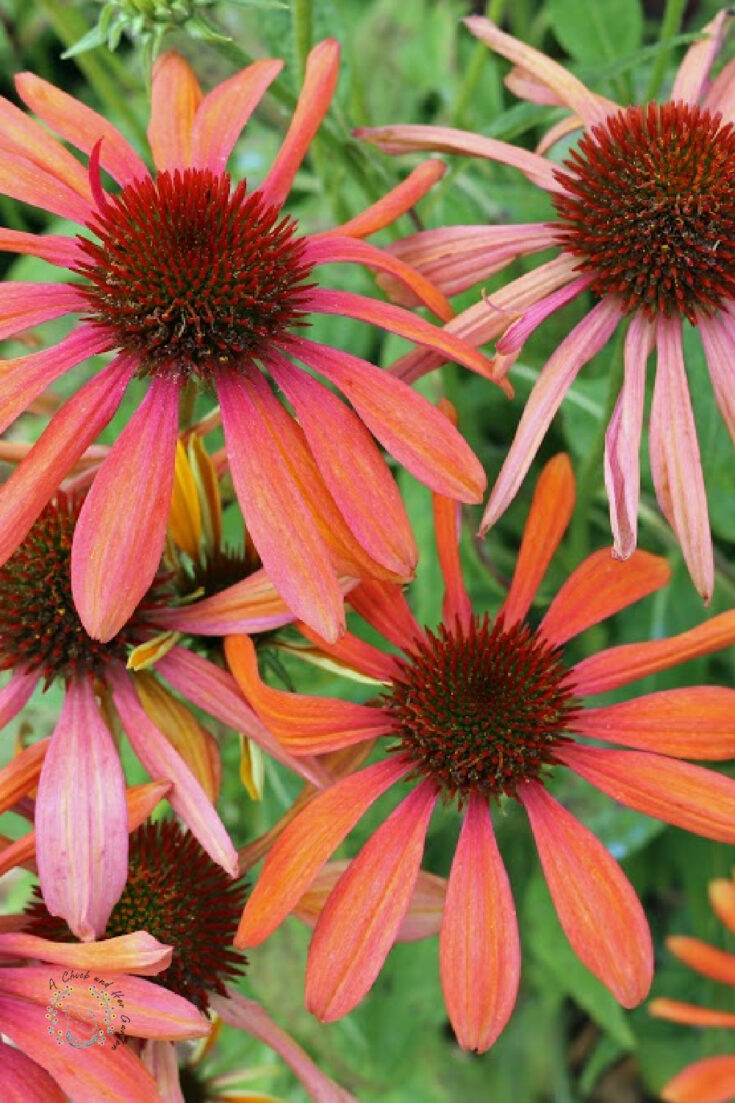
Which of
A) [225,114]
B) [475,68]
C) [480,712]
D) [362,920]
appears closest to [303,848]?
[362,920]

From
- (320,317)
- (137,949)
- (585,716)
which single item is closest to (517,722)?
(585,716)

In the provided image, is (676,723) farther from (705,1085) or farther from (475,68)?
(475,68)

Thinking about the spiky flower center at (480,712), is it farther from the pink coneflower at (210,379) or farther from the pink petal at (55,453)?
the pink petal at (55,453)

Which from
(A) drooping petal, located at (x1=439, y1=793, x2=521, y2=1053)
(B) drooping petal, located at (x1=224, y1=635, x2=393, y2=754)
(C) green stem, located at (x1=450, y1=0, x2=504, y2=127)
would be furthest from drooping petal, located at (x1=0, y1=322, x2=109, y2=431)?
(C) green stem, located at (x1=450, y1=0, x2=504, y2=127)

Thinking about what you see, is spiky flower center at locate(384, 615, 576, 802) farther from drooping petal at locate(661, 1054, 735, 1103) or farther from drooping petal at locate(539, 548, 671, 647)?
drooping petal at locate(661, 1054, 735, 1103)

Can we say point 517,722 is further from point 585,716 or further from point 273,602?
point 273,602

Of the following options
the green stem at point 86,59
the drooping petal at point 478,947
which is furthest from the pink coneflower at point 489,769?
the green stem at point 86,59

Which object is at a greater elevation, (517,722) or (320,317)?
(320,317)
